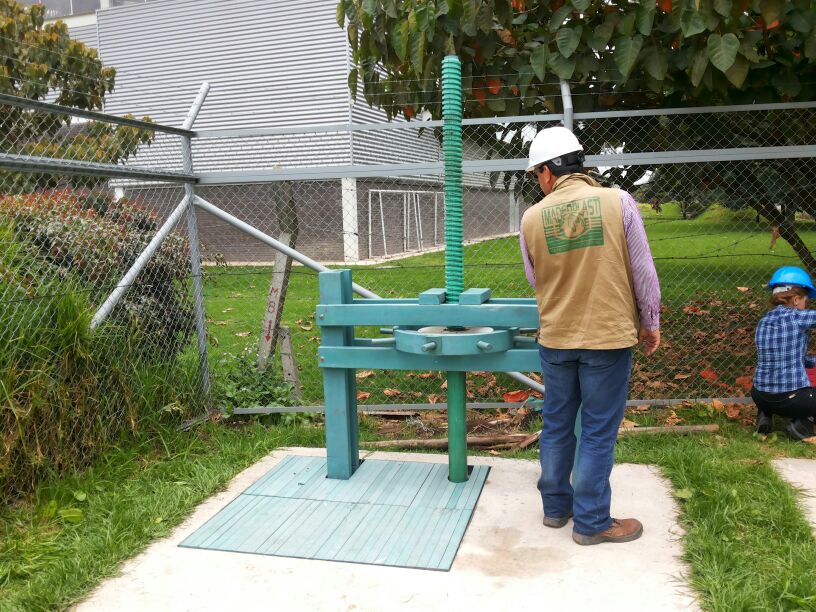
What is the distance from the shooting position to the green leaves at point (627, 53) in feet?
14.8

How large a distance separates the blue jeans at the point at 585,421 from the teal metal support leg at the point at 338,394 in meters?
1.29

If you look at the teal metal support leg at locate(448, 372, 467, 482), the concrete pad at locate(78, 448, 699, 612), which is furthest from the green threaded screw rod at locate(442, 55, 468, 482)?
the concrete pad at locate(78, 448, 699, 612)

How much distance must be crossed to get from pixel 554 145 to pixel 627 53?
65.3 inches

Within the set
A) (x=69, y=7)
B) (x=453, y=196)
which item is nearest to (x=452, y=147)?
(x=453, y=196)

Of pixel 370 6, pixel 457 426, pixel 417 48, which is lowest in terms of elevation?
pixel 457 426

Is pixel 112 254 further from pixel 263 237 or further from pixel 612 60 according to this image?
pixel 612 60

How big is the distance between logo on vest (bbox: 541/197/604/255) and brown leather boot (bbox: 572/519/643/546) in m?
1.38

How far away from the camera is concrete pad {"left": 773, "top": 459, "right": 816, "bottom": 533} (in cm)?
371

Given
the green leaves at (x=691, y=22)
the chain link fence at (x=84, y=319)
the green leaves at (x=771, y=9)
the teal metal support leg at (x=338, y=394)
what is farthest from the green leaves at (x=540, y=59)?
the chain link fence at (x=84, y=319)

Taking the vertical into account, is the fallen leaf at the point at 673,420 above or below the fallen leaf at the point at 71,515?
below

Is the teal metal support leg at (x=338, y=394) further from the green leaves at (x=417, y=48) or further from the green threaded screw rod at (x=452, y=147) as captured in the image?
the green leaves at (x=417, y=48)

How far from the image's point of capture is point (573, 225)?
3.18 m

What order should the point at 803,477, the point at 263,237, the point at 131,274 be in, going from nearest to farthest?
the point at 803,477 < the point at 131,274 < the point at 263,237

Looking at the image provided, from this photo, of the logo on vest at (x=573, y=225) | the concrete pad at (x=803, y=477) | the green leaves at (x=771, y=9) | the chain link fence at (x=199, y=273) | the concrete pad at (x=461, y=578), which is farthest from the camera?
the green leaves at (x=771, y=9)
